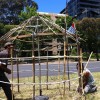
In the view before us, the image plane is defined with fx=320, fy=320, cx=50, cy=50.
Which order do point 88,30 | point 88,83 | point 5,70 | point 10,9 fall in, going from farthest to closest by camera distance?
1. point 10,9
2. point 88,30
3. point 88,83
4. point 5,70

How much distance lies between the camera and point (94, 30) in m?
42.1

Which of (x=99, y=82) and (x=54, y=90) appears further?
(x=99, y=82)

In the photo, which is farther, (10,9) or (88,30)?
(10,9)

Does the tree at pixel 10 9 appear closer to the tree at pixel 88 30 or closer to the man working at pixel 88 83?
the tree at pixel 88 30

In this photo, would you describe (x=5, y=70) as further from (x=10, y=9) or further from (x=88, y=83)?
(x=10, y=9)

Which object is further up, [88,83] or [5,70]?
[5,70]

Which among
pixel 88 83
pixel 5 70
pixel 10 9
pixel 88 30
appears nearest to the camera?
pixel 5 70

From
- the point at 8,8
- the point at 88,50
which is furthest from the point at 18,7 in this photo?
the point at 88,50

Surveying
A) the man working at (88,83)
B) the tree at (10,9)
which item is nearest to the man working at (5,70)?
the man working at (88,83)

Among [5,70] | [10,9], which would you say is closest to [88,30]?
[10,9]

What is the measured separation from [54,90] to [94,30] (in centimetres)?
3149

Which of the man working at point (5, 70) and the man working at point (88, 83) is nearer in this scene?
the man working at point (5, 70)

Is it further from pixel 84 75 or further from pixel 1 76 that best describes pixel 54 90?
pixel 1 76

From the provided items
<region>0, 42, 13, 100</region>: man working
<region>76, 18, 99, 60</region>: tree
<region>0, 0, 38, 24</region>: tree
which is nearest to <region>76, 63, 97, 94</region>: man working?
<region>0, 42, 13, 100</region>: man working
